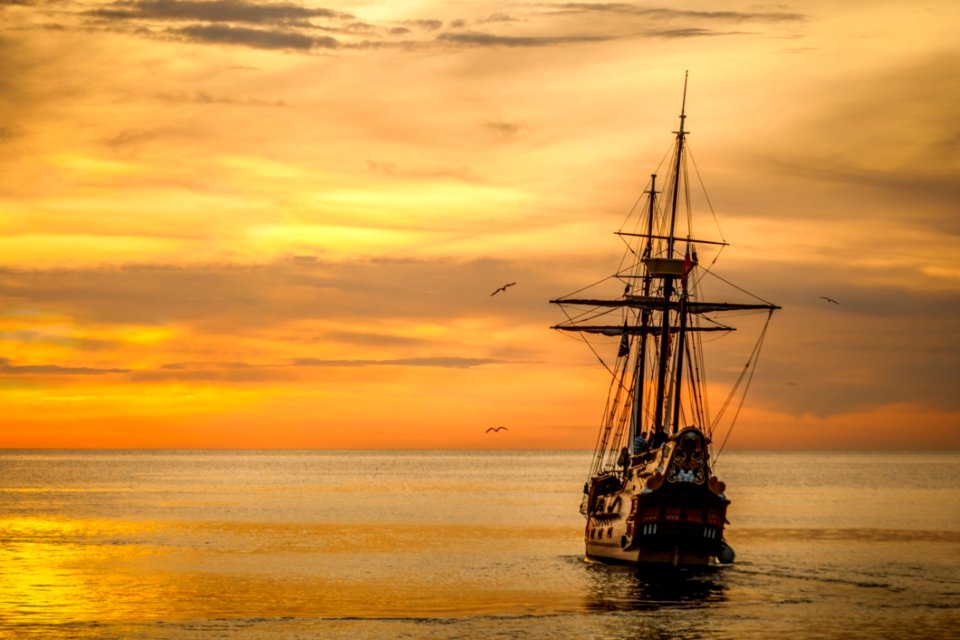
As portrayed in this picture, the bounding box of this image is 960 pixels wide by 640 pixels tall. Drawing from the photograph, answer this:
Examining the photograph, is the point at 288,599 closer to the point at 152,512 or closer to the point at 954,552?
the point at 954,552

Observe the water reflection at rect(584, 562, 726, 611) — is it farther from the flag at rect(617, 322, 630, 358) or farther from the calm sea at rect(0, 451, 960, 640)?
the flag at rect(617, 322, 630, 358)

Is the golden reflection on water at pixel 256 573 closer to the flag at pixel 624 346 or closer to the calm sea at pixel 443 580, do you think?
the calm sea at pixel 443 580

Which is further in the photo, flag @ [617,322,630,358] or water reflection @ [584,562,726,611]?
flag @ [617,322,630,358]

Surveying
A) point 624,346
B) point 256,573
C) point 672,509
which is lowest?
point 256,573

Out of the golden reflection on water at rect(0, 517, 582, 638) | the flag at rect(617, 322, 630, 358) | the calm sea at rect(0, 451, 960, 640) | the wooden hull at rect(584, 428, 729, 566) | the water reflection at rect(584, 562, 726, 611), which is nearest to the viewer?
the calm sea at rect(0, 451, 960, 640)

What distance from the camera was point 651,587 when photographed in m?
67.6

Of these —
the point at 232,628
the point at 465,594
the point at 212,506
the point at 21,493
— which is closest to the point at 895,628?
the point at 465,594

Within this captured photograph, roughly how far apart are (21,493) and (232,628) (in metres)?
143

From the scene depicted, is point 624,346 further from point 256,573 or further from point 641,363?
point 256,573

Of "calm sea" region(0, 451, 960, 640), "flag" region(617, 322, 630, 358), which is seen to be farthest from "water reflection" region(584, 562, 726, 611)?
"flag" region(617, 322, 630, 358)

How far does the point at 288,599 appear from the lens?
63.6 meters

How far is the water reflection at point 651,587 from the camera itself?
203ft

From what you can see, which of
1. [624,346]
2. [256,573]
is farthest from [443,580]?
[624,346]

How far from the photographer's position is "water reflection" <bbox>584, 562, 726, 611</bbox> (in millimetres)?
61875
